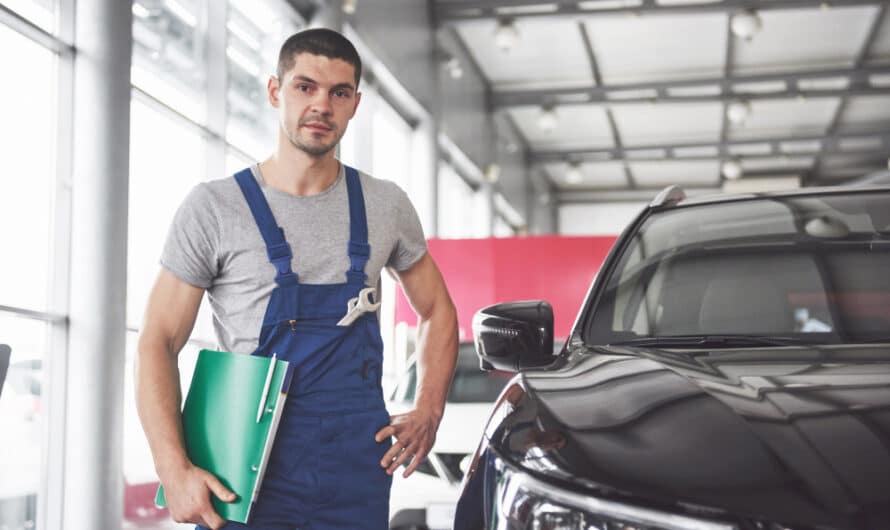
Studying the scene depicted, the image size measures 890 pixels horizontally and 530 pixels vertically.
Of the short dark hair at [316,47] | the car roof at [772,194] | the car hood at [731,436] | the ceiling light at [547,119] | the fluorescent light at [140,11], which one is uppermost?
the ceiling light at [547,119]

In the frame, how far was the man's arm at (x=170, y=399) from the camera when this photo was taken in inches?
78.7

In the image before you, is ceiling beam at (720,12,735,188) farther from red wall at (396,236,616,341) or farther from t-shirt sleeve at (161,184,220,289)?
t-shirt sleeve at (161,184,220,289)

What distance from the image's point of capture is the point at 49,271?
658cm

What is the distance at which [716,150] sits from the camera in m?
22.9

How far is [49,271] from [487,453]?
5602 millimetres

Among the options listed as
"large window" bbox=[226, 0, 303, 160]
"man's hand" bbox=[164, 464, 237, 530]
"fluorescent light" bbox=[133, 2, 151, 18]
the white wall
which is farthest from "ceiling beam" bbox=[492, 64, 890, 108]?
"man's hand" bbox=[164, 464, 237, 530]

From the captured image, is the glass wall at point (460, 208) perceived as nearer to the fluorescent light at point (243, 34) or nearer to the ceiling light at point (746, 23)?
the ceiling light at point (746, 23)

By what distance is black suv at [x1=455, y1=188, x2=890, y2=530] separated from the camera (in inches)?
48.7

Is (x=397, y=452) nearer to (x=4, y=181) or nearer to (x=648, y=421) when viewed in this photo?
(x=648, y=421)

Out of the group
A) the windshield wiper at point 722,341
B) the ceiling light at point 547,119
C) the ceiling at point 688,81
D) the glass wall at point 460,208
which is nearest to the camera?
the windshield wiper at point 722,341

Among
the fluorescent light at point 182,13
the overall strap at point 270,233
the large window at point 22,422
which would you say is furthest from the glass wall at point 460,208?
the overall strap at point 270,233

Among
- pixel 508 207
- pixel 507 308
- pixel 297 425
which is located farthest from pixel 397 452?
pixel 508 207

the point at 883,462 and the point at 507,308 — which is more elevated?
the point at 507,308

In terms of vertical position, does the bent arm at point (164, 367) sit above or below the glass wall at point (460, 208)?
below
